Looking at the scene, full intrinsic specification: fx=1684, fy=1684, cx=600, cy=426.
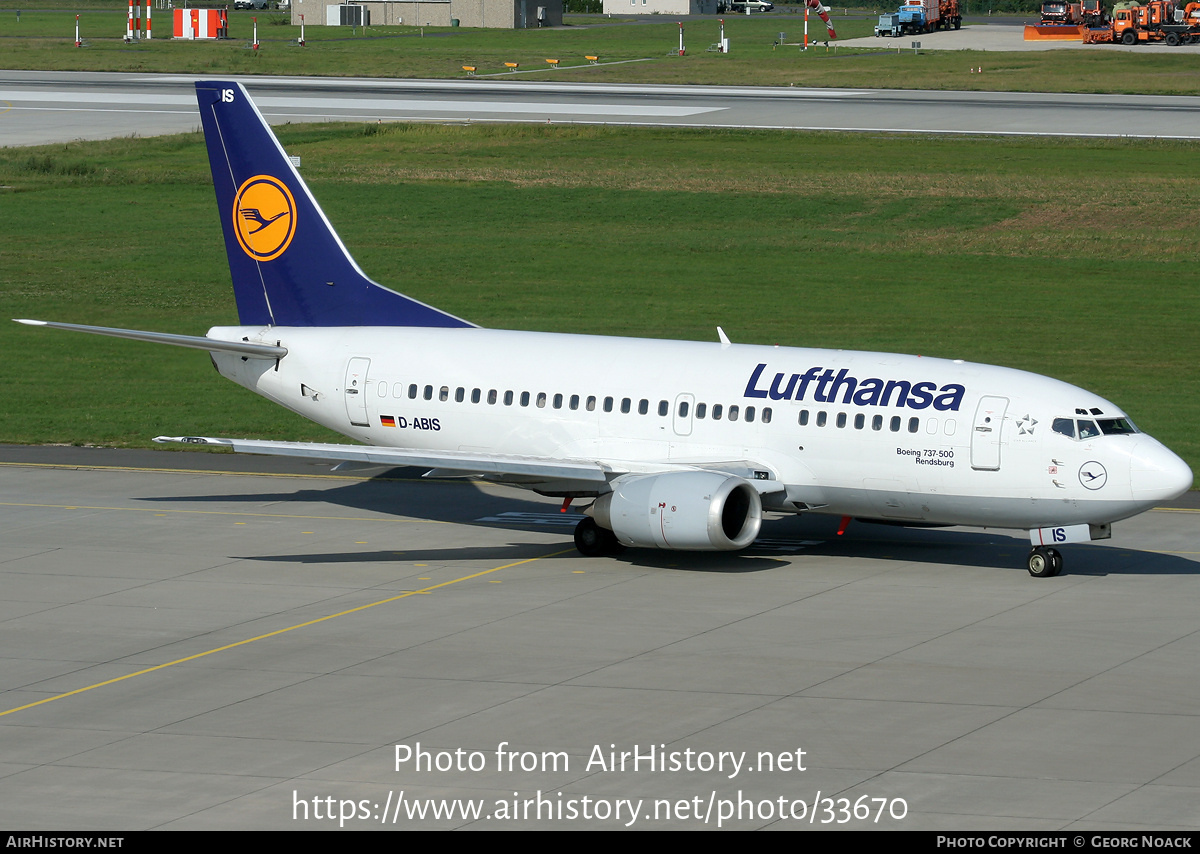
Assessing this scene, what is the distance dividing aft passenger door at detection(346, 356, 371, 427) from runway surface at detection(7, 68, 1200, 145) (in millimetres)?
70145

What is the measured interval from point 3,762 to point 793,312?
146ft

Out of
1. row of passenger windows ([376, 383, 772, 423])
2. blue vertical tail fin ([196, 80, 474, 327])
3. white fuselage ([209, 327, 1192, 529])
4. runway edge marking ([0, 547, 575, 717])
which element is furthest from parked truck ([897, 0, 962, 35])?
runway edge marking ([0, 547, 575, 717])

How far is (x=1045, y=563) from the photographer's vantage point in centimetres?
3459

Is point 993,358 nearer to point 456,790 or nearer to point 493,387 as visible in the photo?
point 493,387

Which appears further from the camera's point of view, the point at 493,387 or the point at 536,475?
the point at 493,387

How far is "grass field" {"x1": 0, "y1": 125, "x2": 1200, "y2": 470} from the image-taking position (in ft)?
189

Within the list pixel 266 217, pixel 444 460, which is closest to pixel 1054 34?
pixel 266 217

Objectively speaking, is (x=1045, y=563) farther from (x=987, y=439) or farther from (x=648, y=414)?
(x=648, y=414)

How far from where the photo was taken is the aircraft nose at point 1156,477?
32.6 m

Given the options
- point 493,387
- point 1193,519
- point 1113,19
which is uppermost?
point 1113,19

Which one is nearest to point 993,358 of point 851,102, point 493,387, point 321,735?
point 493,387

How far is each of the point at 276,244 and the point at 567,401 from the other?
9420mm

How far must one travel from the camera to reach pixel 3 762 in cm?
2389

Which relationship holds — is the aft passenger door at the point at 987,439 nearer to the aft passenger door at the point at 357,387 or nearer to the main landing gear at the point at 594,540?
the main landing gear at the point at 594,540
